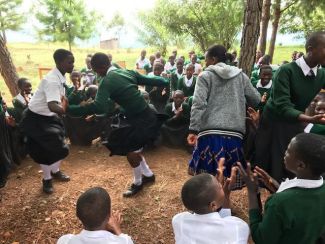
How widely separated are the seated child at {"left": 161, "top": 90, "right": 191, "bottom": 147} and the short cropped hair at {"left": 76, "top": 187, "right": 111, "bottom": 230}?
4.00m

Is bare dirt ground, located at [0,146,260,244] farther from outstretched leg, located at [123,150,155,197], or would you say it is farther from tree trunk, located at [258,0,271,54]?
tree trunk, located at [258,0,271,54]

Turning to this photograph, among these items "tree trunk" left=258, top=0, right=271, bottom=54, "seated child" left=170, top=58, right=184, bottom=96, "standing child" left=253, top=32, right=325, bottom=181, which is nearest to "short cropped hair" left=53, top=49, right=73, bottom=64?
"standing child" left=253, top=32, right=325, bottom=181

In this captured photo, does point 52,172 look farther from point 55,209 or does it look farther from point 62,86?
point 62,86

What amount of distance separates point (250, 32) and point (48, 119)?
307cm

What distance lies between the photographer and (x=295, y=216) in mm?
1746

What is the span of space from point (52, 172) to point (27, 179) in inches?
16.7

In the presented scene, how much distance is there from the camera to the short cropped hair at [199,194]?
185cm

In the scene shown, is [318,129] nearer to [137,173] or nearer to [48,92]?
[137,173]

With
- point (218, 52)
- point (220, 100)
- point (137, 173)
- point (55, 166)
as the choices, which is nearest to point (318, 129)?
point (220, 100)

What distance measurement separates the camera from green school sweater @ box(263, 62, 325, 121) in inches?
113

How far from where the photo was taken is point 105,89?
3.77 m

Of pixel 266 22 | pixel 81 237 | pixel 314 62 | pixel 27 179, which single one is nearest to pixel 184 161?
pixel 27 179

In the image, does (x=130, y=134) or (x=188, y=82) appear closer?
(x=130, y=134)

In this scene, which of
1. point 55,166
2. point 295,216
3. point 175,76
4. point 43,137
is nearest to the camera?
point 295,216
